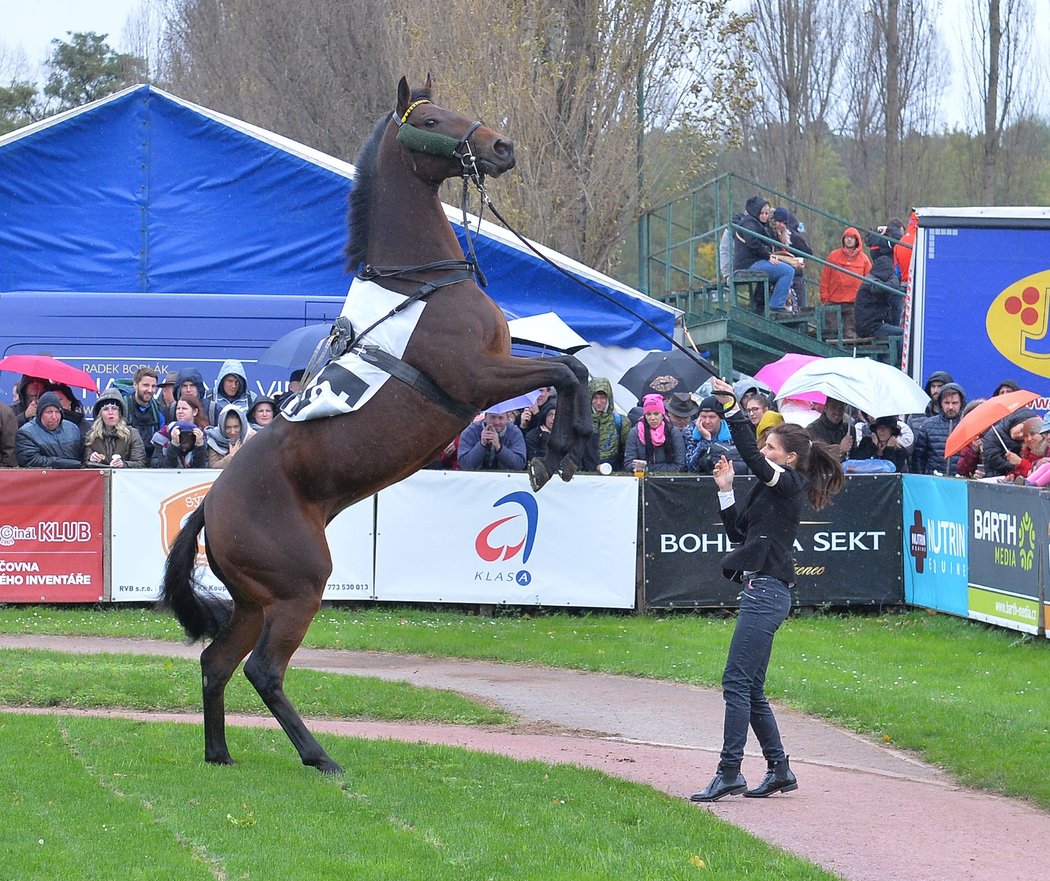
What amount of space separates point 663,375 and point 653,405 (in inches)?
57.7

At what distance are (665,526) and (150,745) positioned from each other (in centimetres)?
683

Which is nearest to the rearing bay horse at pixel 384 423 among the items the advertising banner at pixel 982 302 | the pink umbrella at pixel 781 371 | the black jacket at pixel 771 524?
the black jacket at pixel 771 524

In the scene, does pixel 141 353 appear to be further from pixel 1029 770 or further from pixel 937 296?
pixel 1029 770

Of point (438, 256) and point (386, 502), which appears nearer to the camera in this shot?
point (438, 256)

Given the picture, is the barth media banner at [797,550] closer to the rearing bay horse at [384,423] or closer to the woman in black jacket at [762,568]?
the woman in black jacket at [762,568]

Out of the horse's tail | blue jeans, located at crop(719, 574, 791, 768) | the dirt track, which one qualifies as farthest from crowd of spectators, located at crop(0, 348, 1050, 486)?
blue jeans, located at crop(719, 574, 791, 768)

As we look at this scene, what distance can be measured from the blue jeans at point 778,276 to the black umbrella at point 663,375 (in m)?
→ 4.65

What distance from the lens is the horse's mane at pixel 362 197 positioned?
25.5ft

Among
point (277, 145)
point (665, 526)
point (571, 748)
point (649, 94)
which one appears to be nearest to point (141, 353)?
point (277, 145)

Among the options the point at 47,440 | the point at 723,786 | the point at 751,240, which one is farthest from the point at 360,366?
the point at 751,240

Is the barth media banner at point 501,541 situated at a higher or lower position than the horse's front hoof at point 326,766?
higher

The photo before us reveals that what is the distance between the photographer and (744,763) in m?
8.66

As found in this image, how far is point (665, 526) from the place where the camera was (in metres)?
14.1

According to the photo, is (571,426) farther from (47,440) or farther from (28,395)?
(28,395)
